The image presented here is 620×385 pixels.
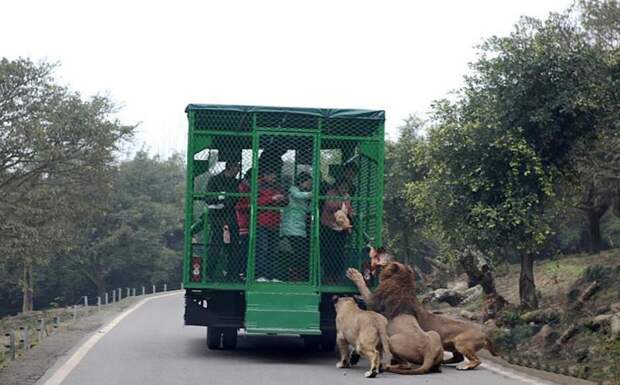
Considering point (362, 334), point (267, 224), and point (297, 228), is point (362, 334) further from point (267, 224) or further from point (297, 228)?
point (267, 224)

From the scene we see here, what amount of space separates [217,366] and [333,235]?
8.06 feet

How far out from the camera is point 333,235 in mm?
13859

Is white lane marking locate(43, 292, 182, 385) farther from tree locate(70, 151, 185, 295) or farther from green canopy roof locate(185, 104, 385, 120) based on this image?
tree locate(70, 151, 185, 295)

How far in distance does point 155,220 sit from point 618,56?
1736 inches

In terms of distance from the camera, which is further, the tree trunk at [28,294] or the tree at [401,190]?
the tree trunk at [28,294]

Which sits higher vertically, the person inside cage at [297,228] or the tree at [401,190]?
the tree at [401,190]

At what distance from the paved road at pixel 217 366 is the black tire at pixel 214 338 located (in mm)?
179

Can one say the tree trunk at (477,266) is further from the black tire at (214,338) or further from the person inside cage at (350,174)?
the black tire at (214,338)

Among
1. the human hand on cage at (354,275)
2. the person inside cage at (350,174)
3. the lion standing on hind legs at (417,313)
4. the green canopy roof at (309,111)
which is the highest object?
the green canopy roof at (309,111)

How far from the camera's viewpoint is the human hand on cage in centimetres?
1330

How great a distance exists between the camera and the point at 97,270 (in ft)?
195

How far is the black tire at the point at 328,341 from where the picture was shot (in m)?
14.5

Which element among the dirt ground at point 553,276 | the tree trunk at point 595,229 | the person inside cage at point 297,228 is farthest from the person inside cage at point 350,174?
the tree trunk at point 595,229

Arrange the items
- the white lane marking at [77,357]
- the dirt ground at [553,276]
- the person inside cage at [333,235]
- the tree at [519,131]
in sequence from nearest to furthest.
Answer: the white lane marking at [77,357], the person inside cage at [333,235], the tree at [519,131], the dirt ground at [553,276]
